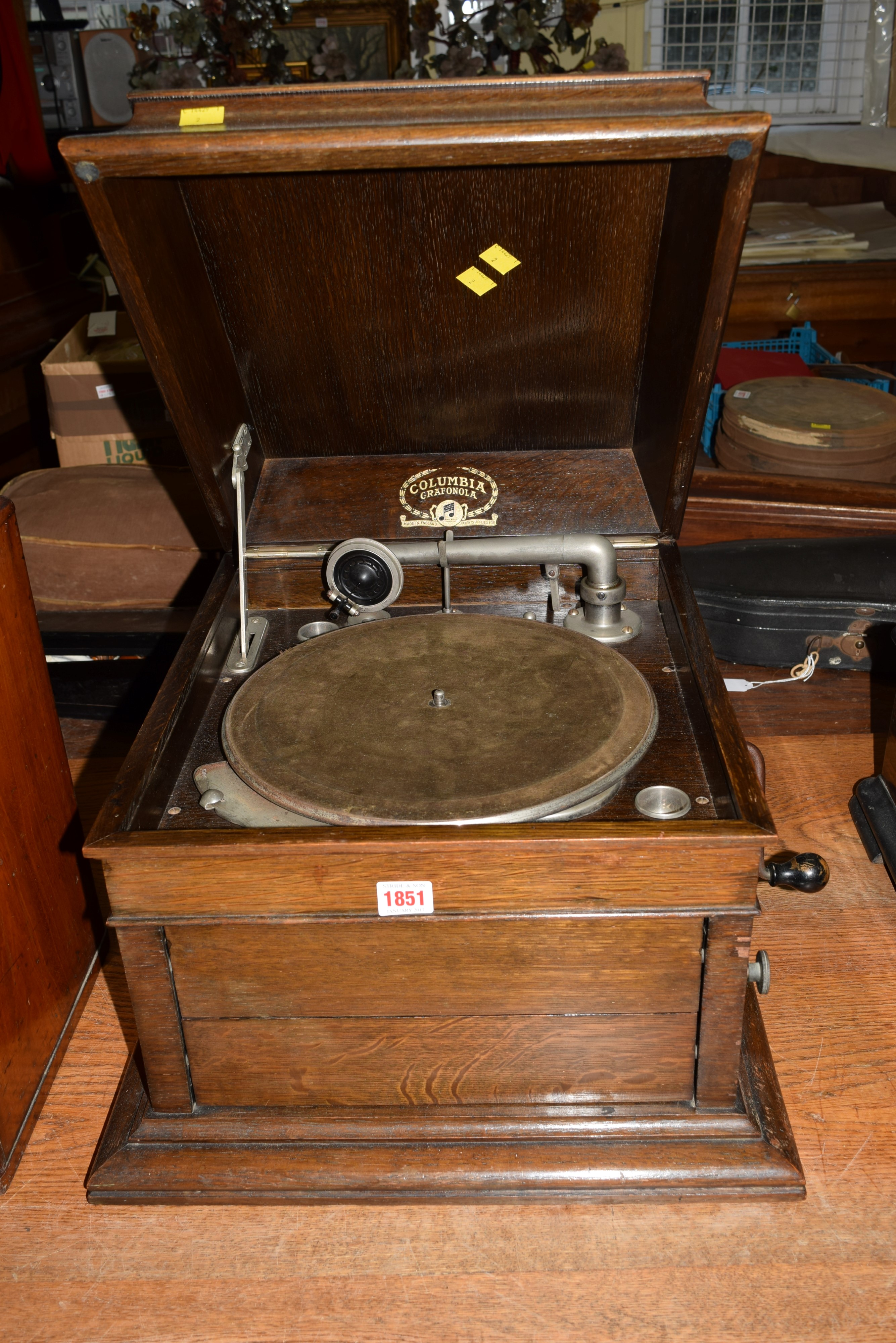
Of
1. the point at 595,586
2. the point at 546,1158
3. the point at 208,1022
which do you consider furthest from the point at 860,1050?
the point at 208,1022

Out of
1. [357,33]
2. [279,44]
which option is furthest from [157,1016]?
[357,33]

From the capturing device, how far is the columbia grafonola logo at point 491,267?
1.52 metres

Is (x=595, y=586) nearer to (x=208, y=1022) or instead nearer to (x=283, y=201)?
(x=283, y=201)

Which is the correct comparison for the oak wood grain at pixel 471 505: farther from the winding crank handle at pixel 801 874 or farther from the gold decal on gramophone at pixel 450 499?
the winding crank handle at pixel 801 874

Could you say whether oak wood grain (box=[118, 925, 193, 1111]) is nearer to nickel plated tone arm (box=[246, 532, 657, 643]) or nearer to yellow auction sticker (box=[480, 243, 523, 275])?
nickel plated tone arm (box=[246, 532, 657, 643])

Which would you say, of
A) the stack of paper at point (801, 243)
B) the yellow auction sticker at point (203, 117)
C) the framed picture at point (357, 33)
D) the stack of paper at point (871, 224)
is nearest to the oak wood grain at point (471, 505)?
the yellow auction sticker at point (203, 117)

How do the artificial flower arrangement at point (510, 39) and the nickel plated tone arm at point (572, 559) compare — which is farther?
the artificial flower arrangement at point (510, 39)

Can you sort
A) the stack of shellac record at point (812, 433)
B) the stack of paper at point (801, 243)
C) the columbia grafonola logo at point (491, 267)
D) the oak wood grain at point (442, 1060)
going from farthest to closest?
the stack of paper at point (801, 243) < the stack of shellac record at point (812, 433) < the columbia grafonola logo at point (491, 267) < the oak wood grain at point (442, 1060)

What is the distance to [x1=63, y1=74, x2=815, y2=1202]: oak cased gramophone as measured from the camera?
1162 mm

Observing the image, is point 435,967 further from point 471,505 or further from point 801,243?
point 801,243

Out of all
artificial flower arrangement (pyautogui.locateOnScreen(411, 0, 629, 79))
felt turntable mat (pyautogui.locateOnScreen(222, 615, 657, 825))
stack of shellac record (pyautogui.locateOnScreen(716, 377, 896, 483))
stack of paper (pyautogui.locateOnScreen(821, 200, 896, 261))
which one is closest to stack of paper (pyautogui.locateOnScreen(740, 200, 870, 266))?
stack of paper (pyautogui.locateOnScreen(821, 200, 896, 261))

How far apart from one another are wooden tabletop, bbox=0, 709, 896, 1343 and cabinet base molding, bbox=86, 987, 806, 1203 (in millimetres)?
30

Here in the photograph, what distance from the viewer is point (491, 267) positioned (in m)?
1.54

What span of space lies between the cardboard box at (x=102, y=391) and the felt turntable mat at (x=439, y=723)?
1.46 meters
